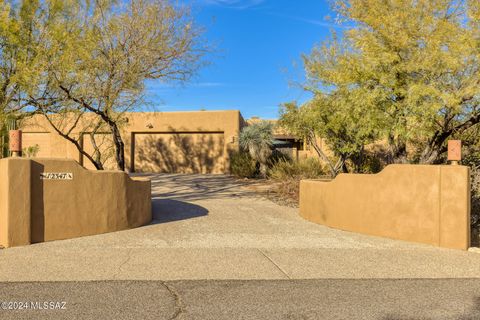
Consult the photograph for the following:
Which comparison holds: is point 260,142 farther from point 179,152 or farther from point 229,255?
point 229,255

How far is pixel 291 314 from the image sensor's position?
4.02 meters

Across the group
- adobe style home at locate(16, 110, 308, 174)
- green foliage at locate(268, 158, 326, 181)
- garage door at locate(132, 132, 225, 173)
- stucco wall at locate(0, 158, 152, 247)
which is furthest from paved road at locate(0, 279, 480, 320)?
garage door at locate(132, 132, 225, 173)

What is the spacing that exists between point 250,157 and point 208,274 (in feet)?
50.1

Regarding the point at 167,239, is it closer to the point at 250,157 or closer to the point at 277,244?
the point at 277,244

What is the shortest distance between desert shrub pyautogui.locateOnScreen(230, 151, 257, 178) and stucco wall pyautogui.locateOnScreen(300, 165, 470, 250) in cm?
1078

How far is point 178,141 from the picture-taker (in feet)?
78.7

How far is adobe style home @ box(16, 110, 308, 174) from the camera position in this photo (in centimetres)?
2322

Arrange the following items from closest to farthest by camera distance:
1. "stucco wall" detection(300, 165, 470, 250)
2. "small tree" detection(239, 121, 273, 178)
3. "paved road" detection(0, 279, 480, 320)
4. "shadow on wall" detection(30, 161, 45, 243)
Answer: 1. "paved road" detection(0, 279, 480, 320)
2. "shadow on wall" detection(30, 161, 45, 243)
3. "stucco wall" detection(300, 165, 470, 250)
4. "small tree" detection(239, 121, 273, 178)

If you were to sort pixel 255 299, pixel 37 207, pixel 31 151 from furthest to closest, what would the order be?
pixel 31 151 → pixel 37 207 → pixel 255 299

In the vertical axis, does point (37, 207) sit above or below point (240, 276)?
above

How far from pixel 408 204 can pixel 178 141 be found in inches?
701

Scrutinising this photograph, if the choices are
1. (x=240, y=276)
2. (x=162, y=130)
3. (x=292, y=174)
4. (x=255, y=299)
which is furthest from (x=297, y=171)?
(x=255, y=299)

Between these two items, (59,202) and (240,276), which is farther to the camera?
(59,202)

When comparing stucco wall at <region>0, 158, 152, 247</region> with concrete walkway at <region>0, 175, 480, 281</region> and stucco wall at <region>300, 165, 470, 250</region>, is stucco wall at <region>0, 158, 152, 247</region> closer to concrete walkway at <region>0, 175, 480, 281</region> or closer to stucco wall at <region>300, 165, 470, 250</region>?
concrete walkway at <region>0, 175, 480, 281</region>
